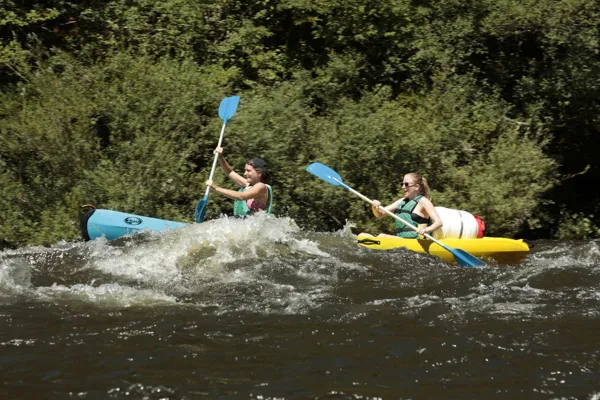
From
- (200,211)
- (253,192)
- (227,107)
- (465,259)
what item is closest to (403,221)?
(465,259)

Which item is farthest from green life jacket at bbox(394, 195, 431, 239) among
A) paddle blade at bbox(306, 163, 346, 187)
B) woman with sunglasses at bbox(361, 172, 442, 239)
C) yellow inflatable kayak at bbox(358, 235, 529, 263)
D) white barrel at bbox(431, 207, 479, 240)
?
paddle blade at bbox(306, 163, 346, 187)

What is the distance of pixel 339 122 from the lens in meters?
10.2

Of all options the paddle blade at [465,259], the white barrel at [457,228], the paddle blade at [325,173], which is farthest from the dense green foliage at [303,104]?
the paddle blade at [465,259]

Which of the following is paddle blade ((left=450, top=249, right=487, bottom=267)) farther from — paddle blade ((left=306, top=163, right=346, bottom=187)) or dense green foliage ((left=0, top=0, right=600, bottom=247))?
dense green foliage ((left=0, top=0, right=600, bottom=247))

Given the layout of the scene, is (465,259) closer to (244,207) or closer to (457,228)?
(457,228)

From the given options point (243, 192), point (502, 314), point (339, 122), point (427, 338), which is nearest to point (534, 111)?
point (339, 122)

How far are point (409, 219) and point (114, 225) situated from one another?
2775 mm

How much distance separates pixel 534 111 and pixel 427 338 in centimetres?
601

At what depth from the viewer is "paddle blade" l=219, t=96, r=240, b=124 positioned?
9055 mm

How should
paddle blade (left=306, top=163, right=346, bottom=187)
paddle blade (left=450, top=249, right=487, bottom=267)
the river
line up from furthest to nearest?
paddle blade (left=306, top=163, right=346, bottom=187) → paddle blade (left=450, top=249, right=487, bottom=267) → the river

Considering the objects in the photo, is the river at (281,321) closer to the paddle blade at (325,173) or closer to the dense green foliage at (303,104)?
the paddle blade at (325,173)

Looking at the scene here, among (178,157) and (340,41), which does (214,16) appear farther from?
(178,157)

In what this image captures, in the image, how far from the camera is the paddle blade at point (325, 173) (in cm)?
867

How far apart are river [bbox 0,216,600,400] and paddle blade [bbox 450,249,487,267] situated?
15 cm
